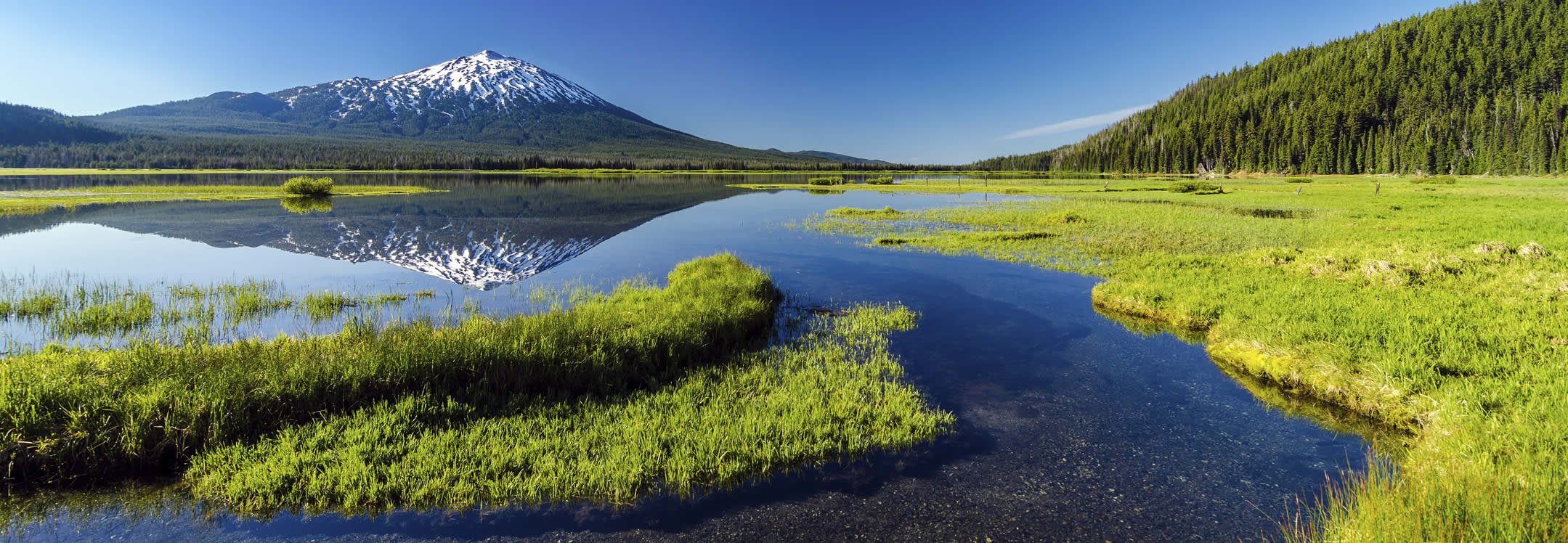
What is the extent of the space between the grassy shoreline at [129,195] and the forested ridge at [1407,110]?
177531 mm

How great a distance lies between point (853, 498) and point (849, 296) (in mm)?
12419

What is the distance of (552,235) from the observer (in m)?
34.0

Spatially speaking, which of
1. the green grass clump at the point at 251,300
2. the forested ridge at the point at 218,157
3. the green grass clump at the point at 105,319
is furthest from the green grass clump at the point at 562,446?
the forested ridge at the point at 218,157

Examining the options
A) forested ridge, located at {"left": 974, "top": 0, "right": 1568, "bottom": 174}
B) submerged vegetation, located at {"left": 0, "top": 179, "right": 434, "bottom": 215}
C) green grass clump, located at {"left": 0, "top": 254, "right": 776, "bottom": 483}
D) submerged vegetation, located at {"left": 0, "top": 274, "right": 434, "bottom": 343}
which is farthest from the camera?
forested ridge, located at {"left": 974, "top": 0, "right": 1568, "bottom": 174}

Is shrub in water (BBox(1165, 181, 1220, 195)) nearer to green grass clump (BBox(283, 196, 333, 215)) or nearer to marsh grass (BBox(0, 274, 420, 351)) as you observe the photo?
marsh grass (BBox(0, 274, 420, 351))

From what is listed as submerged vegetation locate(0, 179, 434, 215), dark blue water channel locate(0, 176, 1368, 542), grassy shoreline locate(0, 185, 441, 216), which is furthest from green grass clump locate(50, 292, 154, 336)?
grassy shoreline locate(0, 185, 441, 216)

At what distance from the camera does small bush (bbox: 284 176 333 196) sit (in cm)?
5916

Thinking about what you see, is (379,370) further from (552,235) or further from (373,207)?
(373,207)

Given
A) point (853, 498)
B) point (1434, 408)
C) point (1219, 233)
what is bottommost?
point (853, 498)

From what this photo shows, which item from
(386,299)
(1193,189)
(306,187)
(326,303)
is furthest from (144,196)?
(1193,189)

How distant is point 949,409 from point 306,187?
73.9 m

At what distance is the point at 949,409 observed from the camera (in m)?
9.99

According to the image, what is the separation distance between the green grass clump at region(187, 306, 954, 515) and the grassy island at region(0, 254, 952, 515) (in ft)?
0.08

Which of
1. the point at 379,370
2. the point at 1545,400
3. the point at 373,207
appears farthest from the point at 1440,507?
the point at 373,207
